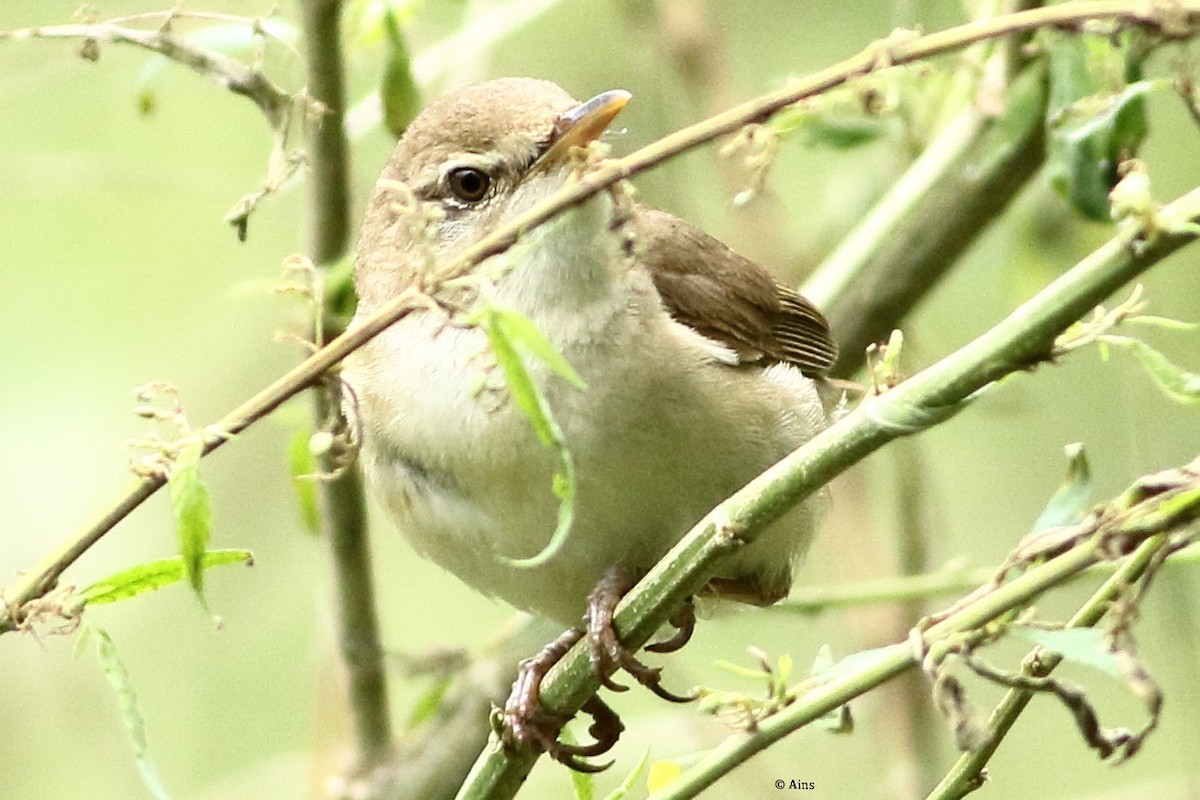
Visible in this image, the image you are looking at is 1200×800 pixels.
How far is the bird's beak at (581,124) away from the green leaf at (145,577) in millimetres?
952

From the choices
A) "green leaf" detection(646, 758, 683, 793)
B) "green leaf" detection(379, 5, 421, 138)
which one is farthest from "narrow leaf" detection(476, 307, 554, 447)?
"green leaf" detection(379, 5, 421, 138)

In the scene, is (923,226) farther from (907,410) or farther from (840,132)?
(907,410)

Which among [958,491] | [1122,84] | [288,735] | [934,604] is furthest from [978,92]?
[288,735]

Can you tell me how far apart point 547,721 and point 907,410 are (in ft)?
2.88

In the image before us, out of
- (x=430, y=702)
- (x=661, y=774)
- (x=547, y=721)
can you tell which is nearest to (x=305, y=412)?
(x=430, y=702)

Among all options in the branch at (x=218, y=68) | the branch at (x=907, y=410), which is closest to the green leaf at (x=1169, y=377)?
the branch at (x=907, y=410)

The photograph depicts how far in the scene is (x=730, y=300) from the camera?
2.90 m

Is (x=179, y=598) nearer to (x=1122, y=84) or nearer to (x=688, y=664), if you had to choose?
(x=688, y=664)

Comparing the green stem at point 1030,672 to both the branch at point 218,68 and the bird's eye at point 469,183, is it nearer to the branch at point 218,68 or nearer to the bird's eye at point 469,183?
the branch at point 218,68

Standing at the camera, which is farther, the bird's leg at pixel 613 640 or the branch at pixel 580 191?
the bird's leg at pixel 613 640

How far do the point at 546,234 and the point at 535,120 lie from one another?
1132 mm

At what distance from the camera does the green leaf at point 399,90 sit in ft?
8.10

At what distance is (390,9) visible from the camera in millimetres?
2354

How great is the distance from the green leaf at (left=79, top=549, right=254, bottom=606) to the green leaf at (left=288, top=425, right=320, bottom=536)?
0.14 m
